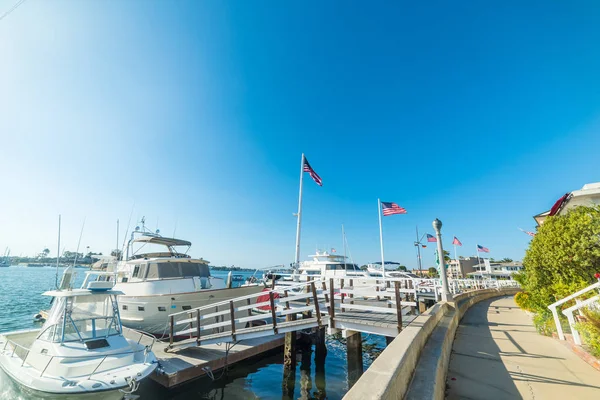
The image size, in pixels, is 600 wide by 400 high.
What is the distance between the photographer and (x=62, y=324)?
27.0 feet

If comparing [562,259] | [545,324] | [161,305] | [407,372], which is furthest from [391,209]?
[407,372]

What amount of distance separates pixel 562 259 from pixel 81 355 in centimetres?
1463

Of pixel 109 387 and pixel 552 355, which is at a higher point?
pixel 552 355

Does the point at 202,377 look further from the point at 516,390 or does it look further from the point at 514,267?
the point at 514,267

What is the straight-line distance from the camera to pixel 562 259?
27.3 feet

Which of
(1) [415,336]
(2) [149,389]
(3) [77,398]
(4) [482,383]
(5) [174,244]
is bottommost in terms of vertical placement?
(2) [149,389]

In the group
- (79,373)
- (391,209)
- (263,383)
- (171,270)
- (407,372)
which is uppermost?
(391,209)

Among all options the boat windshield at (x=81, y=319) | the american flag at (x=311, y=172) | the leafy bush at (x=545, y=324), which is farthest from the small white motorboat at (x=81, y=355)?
the american flag at (x=311, y=172)

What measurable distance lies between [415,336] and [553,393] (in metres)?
2.19

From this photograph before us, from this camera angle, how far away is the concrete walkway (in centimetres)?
438

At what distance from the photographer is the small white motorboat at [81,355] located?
6738mm

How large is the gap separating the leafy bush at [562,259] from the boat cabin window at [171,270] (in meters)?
15.7

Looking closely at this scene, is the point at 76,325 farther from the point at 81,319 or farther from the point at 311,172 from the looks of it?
the point at 311,172

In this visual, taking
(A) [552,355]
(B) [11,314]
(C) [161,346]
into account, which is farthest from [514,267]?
(B) [11,314]
